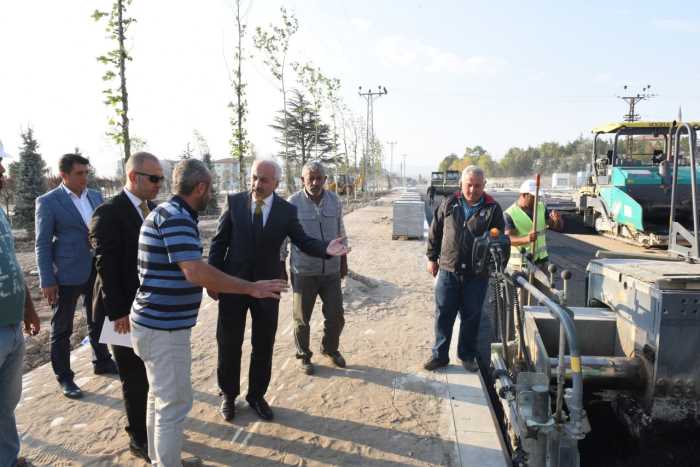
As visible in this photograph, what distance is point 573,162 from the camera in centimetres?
7919

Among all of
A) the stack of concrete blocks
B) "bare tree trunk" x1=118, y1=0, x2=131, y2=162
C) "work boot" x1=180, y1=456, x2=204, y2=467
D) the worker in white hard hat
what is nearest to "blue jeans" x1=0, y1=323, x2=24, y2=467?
"work boot" x1=180, y1=456, x2=204, y2=467

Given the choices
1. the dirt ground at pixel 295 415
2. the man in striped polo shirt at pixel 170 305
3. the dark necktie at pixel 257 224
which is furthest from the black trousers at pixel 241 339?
the man in striped polo shirt at pixel 170 305

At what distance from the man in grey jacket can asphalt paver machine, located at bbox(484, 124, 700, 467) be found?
1459 mm

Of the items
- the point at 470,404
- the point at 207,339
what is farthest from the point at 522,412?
the point at 207,339

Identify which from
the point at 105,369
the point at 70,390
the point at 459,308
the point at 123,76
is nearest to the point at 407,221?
the point at 123,76

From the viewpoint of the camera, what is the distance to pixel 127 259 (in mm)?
2844

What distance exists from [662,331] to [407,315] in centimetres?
363

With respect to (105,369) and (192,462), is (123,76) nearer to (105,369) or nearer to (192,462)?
(105,369)

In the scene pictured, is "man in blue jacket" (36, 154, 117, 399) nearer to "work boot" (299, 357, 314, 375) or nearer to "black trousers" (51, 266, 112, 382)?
"black trousers" (51, 266, 112, 382)

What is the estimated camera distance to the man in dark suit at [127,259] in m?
2.75

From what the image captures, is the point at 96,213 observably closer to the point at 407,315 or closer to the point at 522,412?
the point at 522,412

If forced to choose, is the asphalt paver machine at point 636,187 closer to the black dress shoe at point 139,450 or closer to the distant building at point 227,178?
the black dress shoe at point 139,450

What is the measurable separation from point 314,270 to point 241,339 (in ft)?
3.21

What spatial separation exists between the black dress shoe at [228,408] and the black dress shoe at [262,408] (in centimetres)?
14
